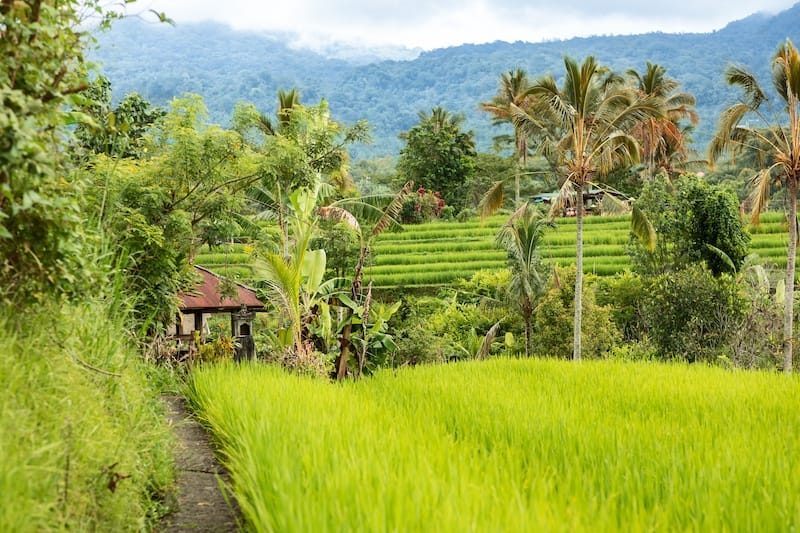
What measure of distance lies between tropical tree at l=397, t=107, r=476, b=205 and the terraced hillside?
340 inches

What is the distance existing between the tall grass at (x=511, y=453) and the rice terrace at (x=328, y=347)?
0.09ft

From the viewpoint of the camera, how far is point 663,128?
122 feet

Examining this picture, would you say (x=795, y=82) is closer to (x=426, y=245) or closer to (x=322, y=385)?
(x=322, y=385)

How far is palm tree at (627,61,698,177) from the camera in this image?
35906 mm

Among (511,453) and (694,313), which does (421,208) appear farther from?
(511,453)

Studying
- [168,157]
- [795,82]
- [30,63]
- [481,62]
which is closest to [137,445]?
[30,63]

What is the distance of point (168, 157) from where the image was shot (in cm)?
928

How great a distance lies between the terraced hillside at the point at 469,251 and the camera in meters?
27.5

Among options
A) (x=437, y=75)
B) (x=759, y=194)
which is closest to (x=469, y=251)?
(x=759, y=194)

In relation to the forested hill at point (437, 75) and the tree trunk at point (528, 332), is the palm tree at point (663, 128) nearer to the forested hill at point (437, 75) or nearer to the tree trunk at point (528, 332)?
the tree trunk at point (528, 332)

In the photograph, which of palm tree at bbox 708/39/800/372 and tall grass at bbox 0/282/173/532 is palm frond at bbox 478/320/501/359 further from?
tall grass at bbox 0/282/173/532

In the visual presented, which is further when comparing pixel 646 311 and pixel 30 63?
pixel 646 311

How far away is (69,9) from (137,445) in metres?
2.15

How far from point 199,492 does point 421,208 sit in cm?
3491
